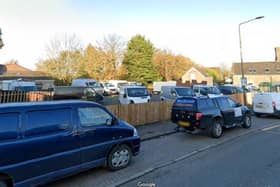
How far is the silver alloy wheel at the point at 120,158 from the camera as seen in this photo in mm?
6156

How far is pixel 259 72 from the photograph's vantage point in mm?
61500

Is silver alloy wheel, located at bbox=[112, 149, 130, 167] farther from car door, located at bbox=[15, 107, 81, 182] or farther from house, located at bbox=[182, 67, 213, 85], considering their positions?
house, located at bbox=[182, 67, 213, 85]

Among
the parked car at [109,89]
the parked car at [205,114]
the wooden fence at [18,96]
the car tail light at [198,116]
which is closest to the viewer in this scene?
the car tail light at [198,116]

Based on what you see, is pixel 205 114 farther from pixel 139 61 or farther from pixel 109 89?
pixel 139 61

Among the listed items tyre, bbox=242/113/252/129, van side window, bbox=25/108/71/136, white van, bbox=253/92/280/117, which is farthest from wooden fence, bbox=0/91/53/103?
white van, bbox=253/92/280/117

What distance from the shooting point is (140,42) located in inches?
2096

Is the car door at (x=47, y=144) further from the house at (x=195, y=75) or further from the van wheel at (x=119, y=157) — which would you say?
the house at (x=195, y=75)

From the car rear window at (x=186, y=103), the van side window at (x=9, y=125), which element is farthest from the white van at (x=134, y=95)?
the van side window at (x=9, y=125)

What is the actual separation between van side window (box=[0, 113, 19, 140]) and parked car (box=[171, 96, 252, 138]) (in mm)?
6648

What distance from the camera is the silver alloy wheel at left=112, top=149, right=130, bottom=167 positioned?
Answer: 242 inches

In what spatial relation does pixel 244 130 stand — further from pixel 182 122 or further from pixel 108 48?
pixel 108 48

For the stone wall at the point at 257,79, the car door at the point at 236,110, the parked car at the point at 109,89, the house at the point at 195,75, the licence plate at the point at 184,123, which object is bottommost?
the licence plate at the point at 184,123

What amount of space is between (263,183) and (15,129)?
16.0ft

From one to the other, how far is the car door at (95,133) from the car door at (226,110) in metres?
5.95
